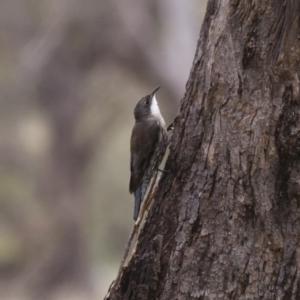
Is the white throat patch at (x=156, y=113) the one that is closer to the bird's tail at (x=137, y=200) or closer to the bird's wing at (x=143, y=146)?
the bird's wing at (x=143, y=146)

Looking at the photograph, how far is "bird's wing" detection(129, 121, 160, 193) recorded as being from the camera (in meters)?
5.19

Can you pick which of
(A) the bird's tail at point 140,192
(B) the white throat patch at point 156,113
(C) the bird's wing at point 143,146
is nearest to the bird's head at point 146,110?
(B) the white throat patch at point 156,113

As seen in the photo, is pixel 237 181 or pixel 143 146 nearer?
pixel 237 181

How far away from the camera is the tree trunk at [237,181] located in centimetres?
365

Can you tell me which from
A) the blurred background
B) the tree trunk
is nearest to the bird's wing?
the tree trunk

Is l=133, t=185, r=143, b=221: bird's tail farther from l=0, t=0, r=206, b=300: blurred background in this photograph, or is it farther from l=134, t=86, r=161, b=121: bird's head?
l=0, t=0, r=206, b=300: blurred background

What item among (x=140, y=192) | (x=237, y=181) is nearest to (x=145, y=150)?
(x=140, y=192)

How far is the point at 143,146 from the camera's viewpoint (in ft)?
17.3

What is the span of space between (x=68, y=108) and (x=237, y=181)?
782cm

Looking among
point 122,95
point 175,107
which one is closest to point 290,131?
point 175,107

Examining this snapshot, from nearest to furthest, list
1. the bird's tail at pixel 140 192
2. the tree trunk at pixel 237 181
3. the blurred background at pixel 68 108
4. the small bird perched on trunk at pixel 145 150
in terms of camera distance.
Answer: the tree trunk at pixel 237 181
the bird's tail at pixel 140 192
the small bird perched on trunk at pixel 145 150
the blurred background at pixel 68 108

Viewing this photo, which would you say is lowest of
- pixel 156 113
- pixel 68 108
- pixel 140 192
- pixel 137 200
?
pixel 137 200

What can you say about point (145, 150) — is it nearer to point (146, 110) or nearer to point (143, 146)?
point (143, 146)

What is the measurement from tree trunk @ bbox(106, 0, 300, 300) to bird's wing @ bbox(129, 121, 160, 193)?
1.22 meters
